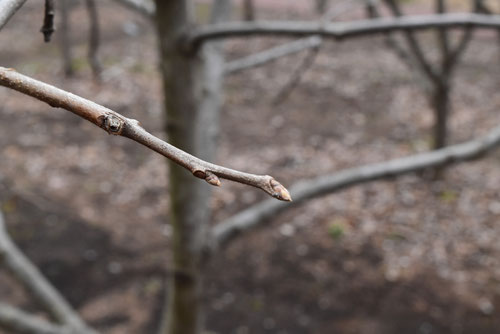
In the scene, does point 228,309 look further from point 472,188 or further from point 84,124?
point 84,124

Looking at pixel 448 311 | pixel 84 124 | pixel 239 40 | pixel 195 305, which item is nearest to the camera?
pixel 195 305

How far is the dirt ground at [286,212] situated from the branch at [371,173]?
9.89ft

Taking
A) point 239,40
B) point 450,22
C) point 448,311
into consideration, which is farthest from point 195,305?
point 239,40

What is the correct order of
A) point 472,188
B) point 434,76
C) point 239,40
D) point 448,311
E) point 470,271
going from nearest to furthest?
point 448,311
point 470,271
point 434,76
point 472,188
point 239,40

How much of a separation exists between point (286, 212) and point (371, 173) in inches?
188

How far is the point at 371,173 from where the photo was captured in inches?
107

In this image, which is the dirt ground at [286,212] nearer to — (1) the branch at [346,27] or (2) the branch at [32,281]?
(2) the branch at [32,281]

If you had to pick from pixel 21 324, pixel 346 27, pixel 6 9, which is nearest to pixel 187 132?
pixel 346 27

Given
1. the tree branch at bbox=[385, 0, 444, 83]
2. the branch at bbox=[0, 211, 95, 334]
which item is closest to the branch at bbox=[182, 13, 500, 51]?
the branch at bbox=[0, 211, 95, 334]

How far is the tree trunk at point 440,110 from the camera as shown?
7074 millimetres

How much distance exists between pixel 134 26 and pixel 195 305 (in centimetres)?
1260

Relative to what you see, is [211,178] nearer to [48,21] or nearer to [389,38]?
[48,21]

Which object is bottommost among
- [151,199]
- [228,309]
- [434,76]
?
[228,309]

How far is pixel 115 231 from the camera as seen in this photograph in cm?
696
